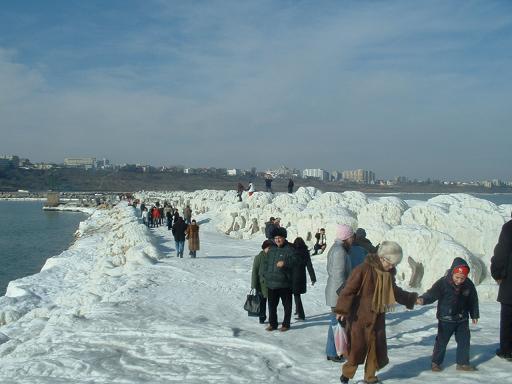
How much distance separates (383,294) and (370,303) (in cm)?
13

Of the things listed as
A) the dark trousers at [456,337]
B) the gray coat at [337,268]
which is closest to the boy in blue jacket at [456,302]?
the dark trousers at [456,337]

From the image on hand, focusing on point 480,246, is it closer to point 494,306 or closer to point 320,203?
point 494,306

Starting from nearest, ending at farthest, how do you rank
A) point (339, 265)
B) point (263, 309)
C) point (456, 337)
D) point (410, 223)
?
point (456, 337)
point (339, 265)
point (263, 309)
point (410, 223)

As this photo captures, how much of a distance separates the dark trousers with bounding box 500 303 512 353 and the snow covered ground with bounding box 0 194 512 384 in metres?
0.16

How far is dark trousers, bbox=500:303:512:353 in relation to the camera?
539cm

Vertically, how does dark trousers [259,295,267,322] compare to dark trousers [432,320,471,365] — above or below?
below

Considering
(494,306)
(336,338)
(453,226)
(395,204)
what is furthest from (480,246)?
(336,338)

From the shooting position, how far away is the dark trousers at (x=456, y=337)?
509 centimetres

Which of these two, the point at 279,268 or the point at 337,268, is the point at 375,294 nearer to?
the point at 337,268

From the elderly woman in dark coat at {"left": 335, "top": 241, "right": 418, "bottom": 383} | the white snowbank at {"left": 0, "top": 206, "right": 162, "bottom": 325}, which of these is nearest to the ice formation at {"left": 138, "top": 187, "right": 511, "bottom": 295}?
the white snowbank at {"left": 0, "top": 206, "right": 162, "bottom": 325}

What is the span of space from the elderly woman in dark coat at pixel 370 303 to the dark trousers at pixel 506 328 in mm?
1398

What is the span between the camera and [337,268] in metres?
5.53

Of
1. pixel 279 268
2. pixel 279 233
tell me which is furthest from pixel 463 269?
pixel 279 233

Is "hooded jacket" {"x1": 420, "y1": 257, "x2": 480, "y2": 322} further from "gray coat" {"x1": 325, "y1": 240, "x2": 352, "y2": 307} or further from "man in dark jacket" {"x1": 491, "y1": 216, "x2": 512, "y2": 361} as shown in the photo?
"gray coat" {"x1": 325, "y1": 240, "x2": 352, "y2": 307}
